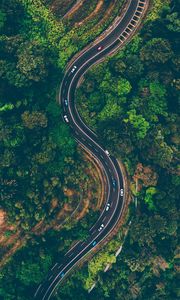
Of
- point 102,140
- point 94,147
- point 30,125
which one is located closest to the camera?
point 30,125

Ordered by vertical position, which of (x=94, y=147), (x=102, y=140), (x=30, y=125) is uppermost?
(x=30, y=125)

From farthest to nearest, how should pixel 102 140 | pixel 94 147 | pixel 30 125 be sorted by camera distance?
pixel 94 147
pixel 102 140
pixel 30 125

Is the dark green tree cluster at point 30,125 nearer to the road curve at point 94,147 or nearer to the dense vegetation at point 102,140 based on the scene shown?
the dense vegetation at point 102,140

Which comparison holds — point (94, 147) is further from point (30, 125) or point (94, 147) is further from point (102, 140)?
point (30, 125)

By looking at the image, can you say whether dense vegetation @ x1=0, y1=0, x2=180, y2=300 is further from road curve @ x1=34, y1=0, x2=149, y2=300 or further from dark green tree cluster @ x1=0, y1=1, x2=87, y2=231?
road curve @ x1=34, y1=0, x2=149, y2=300

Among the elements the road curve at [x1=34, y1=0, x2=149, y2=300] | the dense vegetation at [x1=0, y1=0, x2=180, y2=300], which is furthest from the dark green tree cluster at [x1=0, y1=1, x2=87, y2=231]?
the road curve at [x1=34, y1=0, x2=149, y2=300]

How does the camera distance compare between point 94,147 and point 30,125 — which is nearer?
point 30,125

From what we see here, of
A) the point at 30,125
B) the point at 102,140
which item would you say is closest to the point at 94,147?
the point at 102,140
